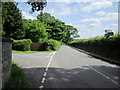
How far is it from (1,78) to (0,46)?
112cm

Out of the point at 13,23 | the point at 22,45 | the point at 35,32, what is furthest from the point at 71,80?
the point at 35,32

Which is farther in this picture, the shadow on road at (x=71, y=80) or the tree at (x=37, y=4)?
the tree at (x=37, y=4)

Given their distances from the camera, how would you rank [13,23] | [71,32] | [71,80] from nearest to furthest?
1. [71,80]
2. [13,23]
3. [71,32]

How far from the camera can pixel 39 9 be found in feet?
28.4

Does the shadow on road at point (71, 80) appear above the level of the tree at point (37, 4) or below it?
below

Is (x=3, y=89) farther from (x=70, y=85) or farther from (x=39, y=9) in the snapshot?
(x=39, y=9)

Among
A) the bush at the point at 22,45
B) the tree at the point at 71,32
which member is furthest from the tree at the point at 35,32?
the tree at the point at 71,32

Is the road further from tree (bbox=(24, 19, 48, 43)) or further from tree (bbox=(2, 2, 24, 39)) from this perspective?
tree (bbox=(24, 19, 48, 43))

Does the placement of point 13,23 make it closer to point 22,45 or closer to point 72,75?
point 22,45

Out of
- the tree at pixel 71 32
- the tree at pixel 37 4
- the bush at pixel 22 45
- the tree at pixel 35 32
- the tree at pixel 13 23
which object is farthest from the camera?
the tree at pixel 71 32

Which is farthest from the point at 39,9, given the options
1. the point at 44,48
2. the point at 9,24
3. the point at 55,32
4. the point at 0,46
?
the point at 55,32

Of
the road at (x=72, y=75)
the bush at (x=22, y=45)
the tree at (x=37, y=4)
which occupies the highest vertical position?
the tree at (x=37, y=4)

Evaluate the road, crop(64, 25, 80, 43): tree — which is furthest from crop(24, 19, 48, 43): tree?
crop(64, 25, 80, 43): tree

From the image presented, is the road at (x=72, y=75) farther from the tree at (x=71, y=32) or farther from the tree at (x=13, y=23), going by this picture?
the tree at (x=71, y=32)
